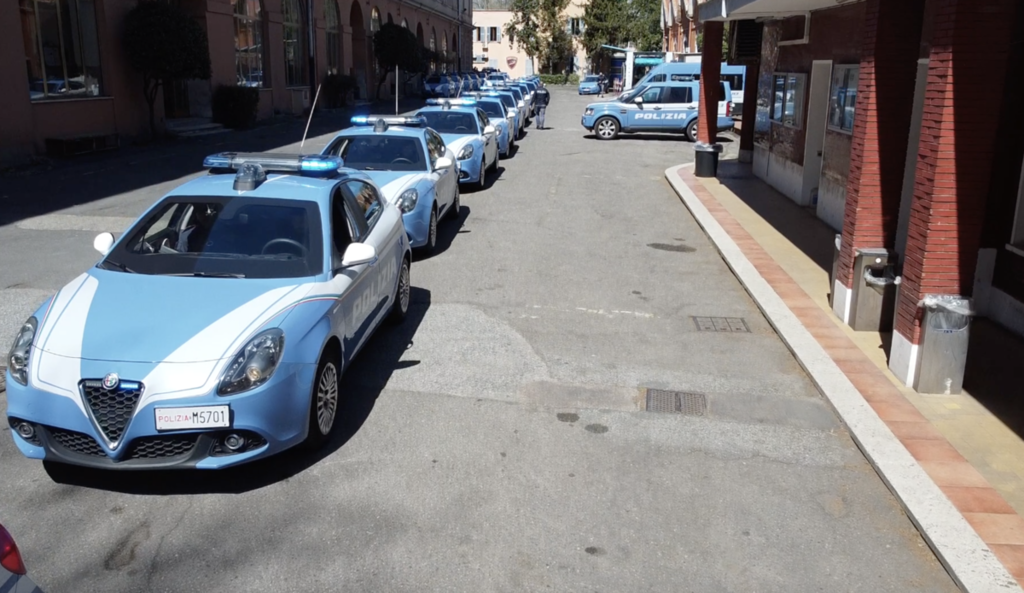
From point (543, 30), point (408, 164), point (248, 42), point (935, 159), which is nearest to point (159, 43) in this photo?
point (248, 42)

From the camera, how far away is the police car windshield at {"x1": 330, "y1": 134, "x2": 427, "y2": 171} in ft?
37.9

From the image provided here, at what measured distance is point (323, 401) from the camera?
546 centimetres

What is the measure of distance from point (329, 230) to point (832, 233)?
9032 mm

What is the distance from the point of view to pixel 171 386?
15.2ft

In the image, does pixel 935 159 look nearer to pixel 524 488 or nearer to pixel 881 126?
pixel 881 126

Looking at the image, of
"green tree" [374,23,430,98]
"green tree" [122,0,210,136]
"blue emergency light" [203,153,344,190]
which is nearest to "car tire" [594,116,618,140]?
"green tree" [122,0,210,136]

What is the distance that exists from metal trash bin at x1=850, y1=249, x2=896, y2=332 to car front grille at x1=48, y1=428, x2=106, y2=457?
6446 mm

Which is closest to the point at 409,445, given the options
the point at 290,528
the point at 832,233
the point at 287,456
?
the point at 287,456

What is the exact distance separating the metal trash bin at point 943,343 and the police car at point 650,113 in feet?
72.5

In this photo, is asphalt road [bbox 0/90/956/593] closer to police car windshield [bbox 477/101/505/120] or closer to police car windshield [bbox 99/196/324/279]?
police car windshield [bbox 99/196/324/279]

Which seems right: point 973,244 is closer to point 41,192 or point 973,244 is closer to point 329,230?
point 329,230

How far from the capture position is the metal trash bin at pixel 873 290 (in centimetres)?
799

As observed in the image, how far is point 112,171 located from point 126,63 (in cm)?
679

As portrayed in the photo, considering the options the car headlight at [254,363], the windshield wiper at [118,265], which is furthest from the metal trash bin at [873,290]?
the windshield wiper at [118,265]
